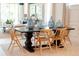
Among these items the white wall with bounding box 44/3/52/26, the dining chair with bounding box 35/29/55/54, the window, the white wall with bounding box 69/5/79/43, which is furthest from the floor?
the white wall with bounding box 44/3/52/26

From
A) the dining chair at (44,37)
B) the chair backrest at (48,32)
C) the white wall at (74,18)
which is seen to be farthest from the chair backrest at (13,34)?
the white wall at (74,18)

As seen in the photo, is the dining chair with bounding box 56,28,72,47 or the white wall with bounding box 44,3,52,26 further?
the dining chair with bounding box 56,28,72,47

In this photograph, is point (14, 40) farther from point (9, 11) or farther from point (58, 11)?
point (58, 11)

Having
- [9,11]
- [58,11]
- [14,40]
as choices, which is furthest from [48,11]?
[14,40]

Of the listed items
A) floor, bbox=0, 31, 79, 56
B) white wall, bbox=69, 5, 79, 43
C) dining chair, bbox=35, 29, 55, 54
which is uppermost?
white wall, bbox=69, 5, 79, 43

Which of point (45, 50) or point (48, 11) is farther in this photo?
point (45, 50)

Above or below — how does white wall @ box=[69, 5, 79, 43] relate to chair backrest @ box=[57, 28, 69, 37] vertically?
above

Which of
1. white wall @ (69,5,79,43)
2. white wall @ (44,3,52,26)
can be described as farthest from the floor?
white wall @ (44,3,52,26)

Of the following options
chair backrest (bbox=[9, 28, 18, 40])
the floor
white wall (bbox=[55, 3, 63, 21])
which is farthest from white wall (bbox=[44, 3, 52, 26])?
chair backrest (bbox=[9, 28, 18, 40])

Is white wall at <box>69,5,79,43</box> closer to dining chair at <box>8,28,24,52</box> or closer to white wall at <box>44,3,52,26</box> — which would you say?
white wall at <box>44,3,52,26</box>

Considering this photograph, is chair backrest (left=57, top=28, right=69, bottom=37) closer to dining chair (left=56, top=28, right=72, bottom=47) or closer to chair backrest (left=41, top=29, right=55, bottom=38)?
dining chair (left=56, top=28, right=72, bottom=47)

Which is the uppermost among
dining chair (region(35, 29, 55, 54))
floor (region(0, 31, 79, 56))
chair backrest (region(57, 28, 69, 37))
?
chair backrest (region(57, 28, 69, 37))

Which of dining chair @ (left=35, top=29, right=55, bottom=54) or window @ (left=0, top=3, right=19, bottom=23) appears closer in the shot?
window @ (left=0, top=3, right=19, bottom=23)

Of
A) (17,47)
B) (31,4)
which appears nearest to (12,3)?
(31,4)
